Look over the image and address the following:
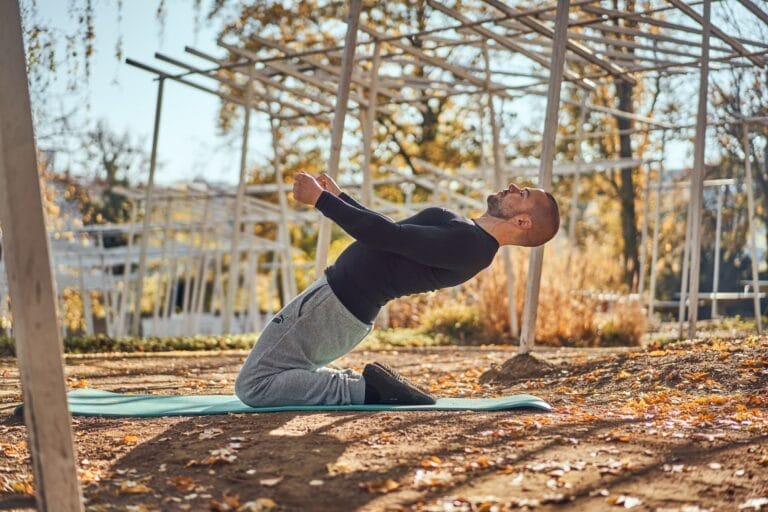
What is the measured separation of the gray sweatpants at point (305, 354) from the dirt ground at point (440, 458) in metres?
0.17

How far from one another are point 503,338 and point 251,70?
402cm

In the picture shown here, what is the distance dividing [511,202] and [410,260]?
21.8 inches

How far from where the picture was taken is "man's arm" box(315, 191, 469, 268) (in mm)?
4309

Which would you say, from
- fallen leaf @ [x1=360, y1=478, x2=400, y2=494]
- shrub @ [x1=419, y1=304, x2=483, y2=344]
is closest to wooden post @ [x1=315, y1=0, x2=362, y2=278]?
fallen leaf @ [x1=360, y1=478, x2=400, y2=494]

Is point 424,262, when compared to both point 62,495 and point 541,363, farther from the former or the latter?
point 541,363

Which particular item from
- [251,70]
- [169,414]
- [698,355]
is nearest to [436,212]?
[169,414]

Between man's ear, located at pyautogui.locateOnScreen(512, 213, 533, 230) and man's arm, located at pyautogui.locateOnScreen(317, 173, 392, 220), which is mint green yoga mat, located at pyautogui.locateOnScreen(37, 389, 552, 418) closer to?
man's ear, located at pyautogui.locateOnScreen(512, 213, 533, 230)

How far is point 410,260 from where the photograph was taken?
4.61m

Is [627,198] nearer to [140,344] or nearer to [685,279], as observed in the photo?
[685,279]

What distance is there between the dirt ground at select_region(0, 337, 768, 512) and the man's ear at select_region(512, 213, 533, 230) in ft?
2.78

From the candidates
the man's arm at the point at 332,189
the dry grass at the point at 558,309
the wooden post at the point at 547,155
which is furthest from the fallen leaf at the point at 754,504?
the dry grass at the point at 558,309

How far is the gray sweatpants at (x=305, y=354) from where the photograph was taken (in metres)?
4.66

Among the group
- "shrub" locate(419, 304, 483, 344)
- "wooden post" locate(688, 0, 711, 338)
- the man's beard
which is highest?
"wooden post" locate(688, 0, 711, 338)

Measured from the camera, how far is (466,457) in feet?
12.2
